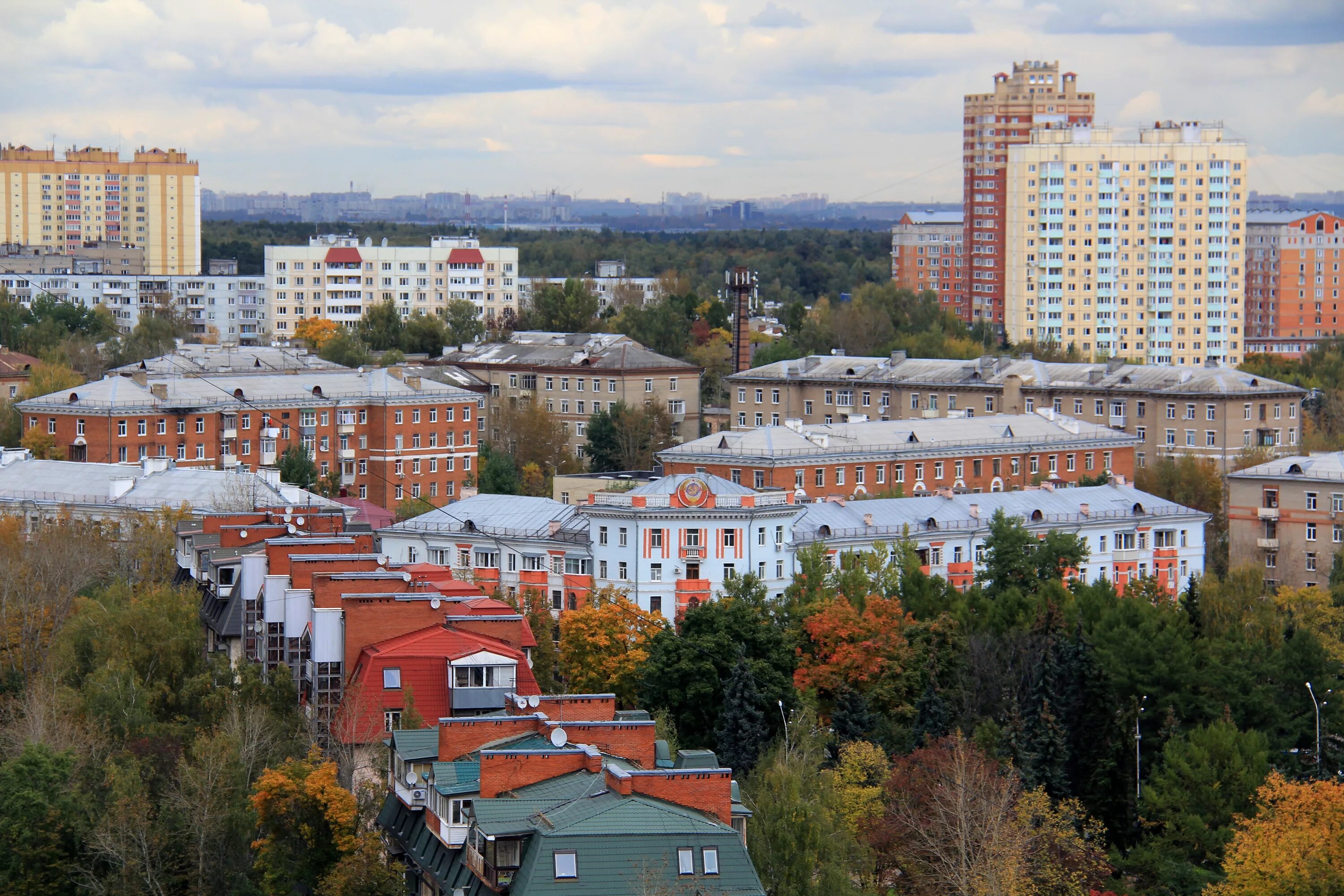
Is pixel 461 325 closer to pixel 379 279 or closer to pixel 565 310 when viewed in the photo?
pixel 565 310

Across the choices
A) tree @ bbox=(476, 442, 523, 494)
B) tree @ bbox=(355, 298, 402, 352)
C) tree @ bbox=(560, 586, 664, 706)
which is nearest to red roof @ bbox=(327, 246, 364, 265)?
tree @ bbox=(355, 298, 402, 352)

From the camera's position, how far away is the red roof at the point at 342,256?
13138 cm

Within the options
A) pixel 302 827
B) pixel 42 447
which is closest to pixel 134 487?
pixel 42 447

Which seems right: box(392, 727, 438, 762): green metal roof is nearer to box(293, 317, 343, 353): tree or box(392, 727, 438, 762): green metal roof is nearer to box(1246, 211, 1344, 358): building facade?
box(293, 317, 343, 353): tree

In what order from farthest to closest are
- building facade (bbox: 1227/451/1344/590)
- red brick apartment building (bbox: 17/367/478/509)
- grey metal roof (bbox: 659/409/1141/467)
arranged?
red brick apartment building (bbox: 17/367/478/509) < grey metal roof (bbox: 659/409/1141/467) < building facade (bbox: 1227/451/1344/590)

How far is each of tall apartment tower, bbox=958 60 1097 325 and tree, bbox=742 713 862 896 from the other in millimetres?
Answer: 92785

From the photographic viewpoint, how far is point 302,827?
34.5 meters

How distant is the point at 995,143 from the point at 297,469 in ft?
246

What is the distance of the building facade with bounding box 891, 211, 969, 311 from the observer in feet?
501

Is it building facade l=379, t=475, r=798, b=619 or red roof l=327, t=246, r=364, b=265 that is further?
red roof l=327, t=246, r=364, b=265

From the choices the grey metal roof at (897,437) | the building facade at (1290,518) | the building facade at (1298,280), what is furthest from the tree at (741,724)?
the building facade at (1298,280)

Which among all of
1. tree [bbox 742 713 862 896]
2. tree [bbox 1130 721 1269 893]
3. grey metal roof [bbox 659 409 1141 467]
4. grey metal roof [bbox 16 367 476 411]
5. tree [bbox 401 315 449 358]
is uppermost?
tree [bbox 401 315 449 358]

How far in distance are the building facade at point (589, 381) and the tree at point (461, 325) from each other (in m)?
15.6

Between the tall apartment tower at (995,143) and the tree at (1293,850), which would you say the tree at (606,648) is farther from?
the tall apartment tower at (995,143)
